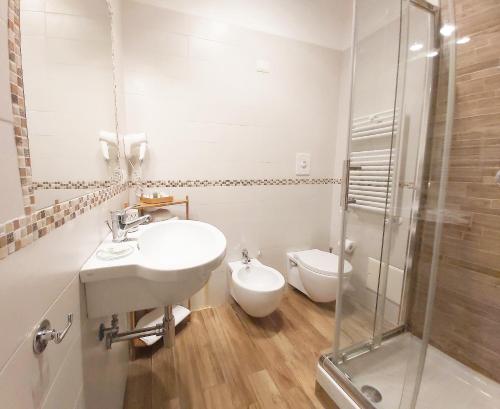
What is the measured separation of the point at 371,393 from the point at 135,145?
191 cm

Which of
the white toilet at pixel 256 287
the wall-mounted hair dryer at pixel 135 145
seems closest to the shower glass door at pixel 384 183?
the white toilet at pixel 256 287

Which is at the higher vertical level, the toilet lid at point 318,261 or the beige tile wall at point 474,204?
the beige tile wall at point 474,204

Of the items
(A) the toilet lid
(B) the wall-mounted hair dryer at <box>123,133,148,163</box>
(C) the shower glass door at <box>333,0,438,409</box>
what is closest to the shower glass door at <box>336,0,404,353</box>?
(C) the shower glass door at <box>333,0,438,409</box>

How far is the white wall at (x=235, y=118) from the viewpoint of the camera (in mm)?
1554

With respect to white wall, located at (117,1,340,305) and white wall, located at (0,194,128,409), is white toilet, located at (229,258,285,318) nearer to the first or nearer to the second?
white wall, located at (117,1,340,305)

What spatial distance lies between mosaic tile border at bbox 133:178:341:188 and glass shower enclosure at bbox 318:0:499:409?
29.0 inches

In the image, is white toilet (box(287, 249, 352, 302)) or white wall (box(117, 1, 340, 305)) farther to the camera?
white toilet (box(287, 249, 352, 302))

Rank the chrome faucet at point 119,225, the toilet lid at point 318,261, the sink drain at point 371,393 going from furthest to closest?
the toilet lid at point 318,261
the sink drain at point 371,393
the chrome faucet at point 119,225

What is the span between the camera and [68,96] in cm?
71

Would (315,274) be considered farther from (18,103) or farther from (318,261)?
(18,103)

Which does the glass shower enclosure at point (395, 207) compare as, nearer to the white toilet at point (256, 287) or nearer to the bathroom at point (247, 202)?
the bathroom at point (247, 202)

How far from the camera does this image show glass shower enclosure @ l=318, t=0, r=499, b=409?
3.81 feet

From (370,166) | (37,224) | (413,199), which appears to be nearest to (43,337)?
(37,224)

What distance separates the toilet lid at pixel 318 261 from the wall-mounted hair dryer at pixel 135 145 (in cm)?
143
